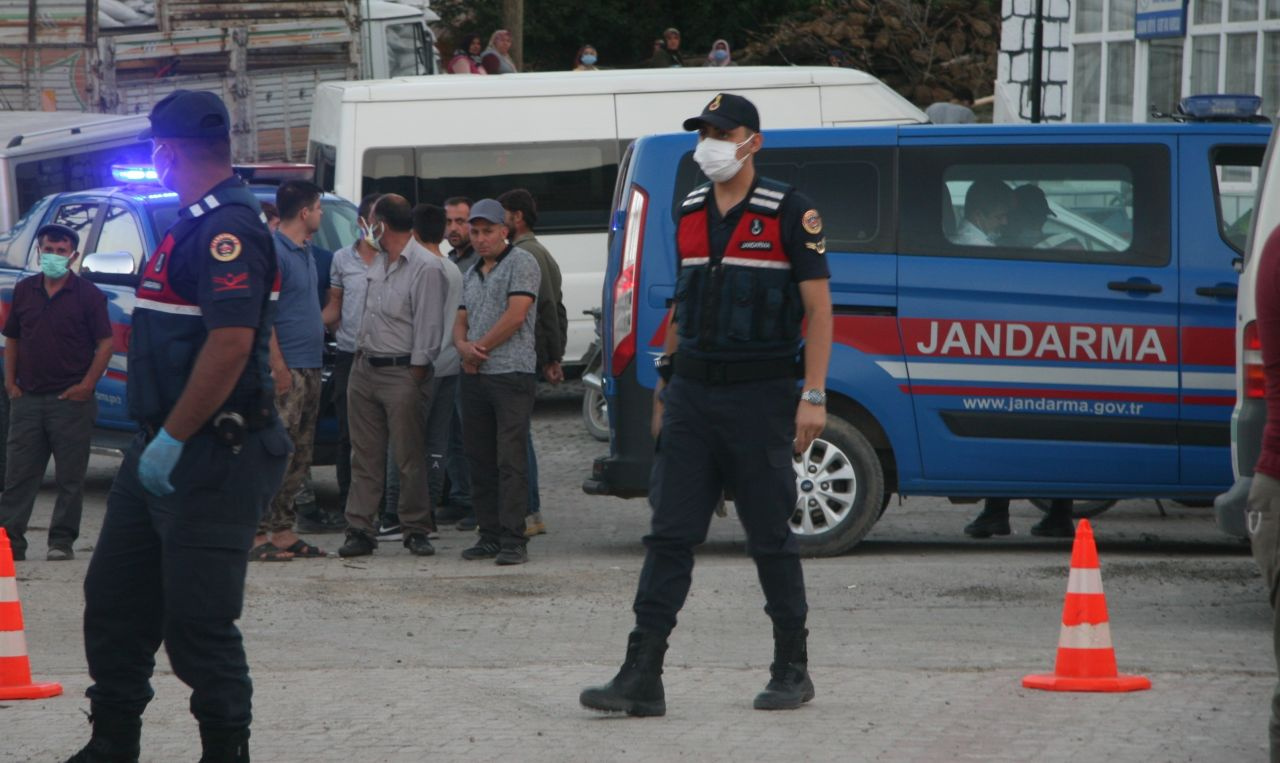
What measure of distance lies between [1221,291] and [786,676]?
3.99 metres

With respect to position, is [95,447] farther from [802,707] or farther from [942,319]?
[802,707]

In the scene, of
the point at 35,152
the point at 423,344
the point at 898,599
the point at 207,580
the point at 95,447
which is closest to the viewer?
the point at 207,580

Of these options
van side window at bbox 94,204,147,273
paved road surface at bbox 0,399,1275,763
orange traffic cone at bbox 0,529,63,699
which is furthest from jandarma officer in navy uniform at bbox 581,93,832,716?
van side window at bbox 94,204,147,273

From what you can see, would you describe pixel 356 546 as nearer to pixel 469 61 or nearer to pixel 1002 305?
pixel 1002 305

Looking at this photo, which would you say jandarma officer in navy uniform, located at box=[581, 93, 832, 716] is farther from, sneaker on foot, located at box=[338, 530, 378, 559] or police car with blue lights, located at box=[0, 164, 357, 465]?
police car with blue lights, located at box=[0, 164, 357, 465]

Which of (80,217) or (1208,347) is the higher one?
(80,217)

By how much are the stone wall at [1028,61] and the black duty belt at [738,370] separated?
14.1m

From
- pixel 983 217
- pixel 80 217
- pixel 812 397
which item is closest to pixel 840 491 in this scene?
pixel 983 217

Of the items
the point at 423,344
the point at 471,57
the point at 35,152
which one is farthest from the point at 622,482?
the point at 471,57

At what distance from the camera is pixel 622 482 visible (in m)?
9.39

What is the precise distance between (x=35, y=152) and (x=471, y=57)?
736 cm

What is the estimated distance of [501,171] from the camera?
50.8 feet

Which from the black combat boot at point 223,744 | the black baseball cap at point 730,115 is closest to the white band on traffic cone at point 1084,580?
the black baseball cap at point 730,115

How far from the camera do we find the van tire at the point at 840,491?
930cm
